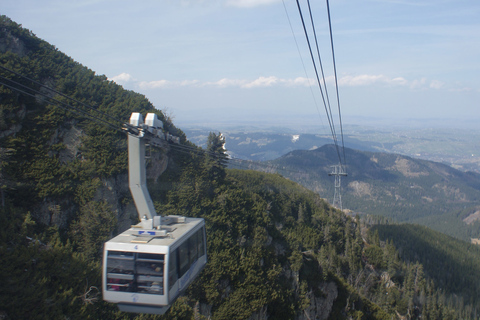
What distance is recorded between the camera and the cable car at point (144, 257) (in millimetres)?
8367

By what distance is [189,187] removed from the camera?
29141 millimetres

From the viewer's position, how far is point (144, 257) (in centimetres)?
840

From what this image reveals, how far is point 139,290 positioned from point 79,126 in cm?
2076

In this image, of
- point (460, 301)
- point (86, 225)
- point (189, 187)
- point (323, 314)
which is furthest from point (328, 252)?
point (460, 301)

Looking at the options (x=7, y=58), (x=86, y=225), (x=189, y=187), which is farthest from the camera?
(x=189, y=187)

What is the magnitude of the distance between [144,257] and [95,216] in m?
14.9

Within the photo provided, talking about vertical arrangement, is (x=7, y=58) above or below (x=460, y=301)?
above

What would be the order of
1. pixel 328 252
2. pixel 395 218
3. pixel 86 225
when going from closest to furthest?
1. pixel 86 225
2. pixel 328 252
3. pixel 395 218

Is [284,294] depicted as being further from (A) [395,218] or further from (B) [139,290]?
(A) [395,218]

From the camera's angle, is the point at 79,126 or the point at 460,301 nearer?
the point at 79,126

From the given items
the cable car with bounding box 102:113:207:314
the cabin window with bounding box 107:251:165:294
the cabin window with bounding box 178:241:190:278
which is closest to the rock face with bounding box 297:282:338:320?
the cabin window with bounding box 178:241:190:278

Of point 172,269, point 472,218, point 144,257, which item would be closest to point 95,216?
point 144,257

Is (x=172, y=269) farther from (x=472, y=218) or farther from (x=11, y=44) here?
(x=472, y=218)

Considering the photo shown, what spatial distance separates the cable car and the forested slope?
724cm
